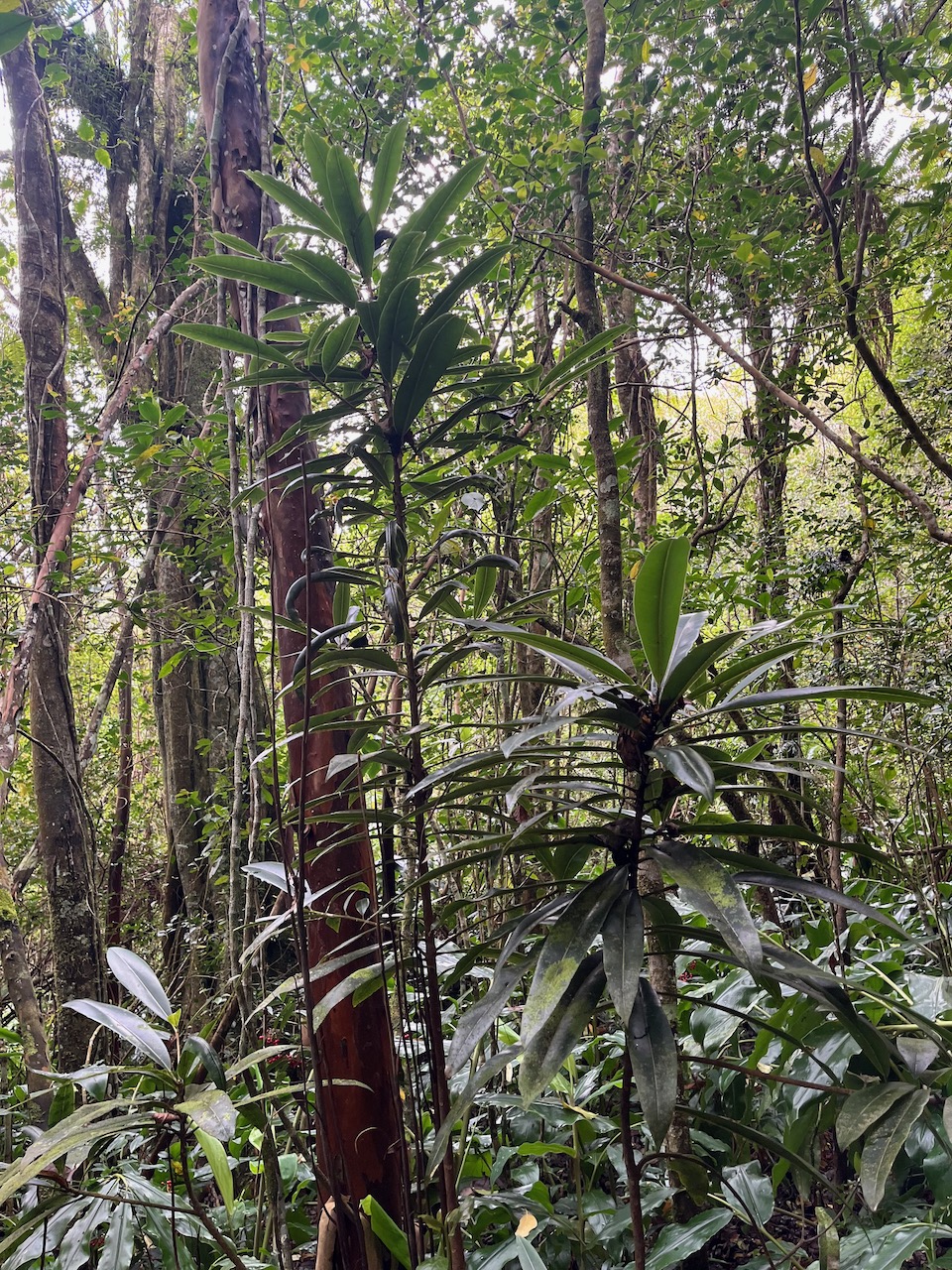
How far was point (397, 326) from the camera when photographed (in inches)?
37.2

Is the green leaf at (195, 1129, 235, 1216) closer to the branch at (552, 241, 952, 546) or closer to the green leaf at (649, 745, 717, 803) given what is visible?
the green leaf at (649, 745, 717, 803)

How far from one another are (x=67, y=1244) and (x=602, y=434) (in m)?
1.45

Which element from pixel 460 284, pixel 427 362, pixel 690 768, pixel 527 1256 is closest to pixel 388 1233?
pixel 527 1256

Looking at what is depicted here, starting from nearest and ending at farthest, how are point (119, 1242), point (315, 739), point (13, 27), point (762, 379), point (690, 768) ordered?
point (13, 27) → point (690, 768) → point (119, 1242) → point (315, 739) → point (762, 379)

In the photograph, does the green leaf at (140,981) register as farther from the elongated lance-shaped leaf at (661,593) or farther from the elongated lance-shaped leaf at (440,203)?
the elongated lance-shaped leaf at (440,203)

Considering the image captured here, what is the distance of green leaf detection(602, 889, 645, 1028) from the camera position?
0.61 m

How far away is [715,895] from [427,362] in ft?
2.26

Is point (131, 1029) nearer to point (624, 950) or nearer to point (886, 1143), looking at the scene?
point (624, 950)

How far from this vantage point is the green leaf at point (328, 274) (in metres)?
0.92

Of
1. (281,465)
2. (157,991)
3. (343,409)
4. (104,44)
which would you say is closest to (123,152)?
(104,44)

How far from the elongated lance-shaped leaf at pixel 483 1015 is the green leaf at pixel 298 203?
901mm

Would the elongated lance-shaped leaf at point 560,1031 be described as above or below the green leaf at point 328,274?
below

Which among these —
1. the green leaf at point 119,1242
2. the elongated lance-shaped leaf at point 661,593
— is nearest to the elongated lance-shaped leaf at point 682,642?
the elongated lance-shaped leaf at point 661,593

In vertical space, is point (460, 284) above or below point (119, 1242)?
above
